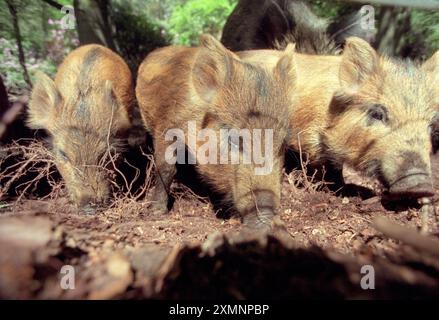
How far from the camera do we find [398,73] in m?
4.55

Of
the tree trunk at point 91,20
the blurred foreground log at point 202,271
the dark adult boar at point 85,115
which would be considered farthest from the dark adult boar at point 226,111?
the tree trunk at point 91,20

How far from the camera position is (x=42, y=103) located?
510 centimetres

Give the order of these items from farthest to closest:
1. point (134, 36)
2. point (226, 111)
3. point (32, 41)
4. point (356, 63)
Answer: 1. point (134, 36)
2. point (32, 41)
3. point (356, 63)
4. point (226, 111)

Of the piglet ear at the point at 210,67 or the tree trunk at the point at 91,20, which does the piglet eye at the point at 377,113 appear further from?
the tree trunk at the point at 91,20

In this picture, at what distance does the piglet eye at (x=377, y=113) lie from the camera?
4.43 meters

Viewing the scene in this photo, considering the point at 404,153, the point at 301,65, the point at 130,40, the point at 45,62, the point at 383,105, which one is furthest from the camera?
the point at 130,40

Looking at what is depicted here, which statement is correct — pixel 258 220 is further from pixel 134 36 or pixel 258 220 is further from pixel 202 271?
pixel 134 36

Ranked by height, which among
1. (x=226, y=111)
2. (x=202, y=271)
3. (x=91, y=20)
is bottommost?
(x=202, y=271)

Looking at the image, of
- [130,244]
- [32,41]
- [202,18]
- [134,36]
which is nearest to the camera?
[130,244]

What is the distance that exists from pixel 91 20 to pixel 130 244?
649cm

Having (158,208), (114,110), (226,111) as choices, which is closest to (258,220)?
(226,111)
